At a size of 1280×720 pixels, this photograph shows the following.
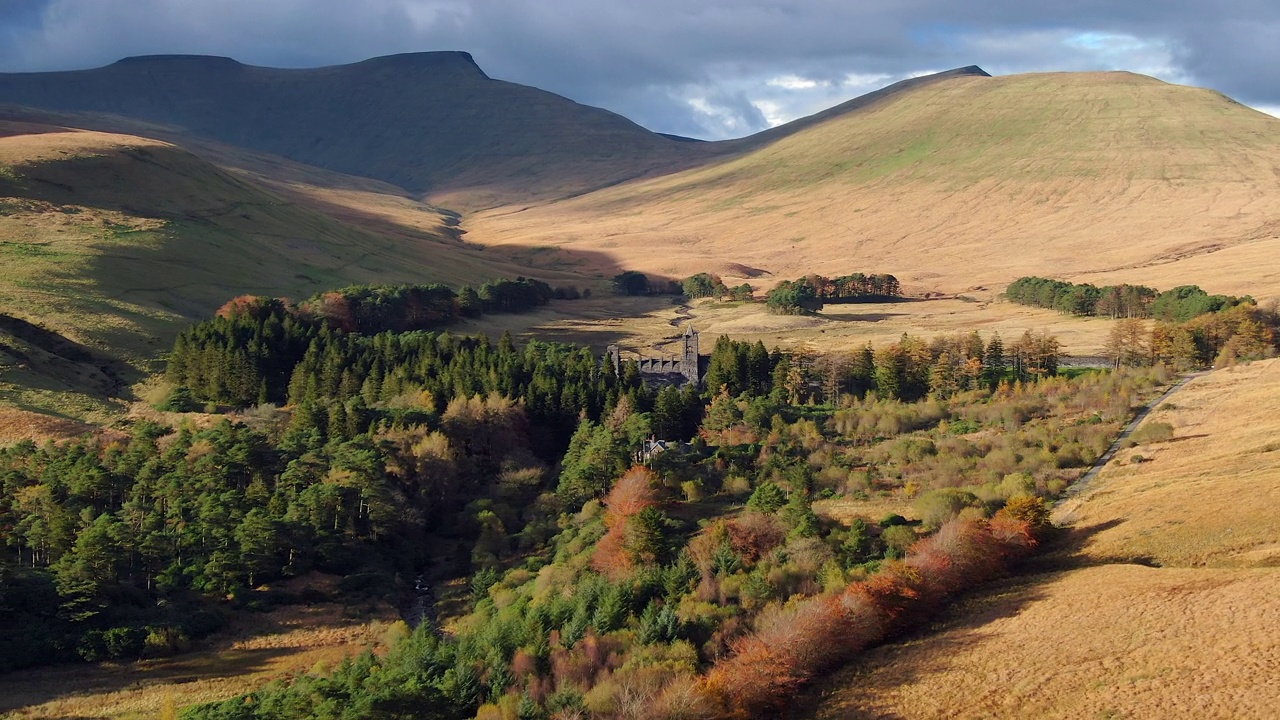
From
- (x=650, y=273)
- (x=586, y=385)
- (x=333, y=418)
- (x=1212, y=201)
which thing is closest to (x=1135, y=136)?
(x=1212, y=201)

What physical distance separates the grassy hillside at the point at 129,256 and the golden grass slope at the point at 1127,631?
1768 inches

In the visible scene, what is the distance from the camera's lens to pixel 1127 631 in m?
26.5

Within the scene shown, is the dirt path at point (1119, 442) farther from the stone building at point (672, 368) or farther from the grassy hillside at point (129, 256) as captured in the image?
the grassy hillside at point (129, 256)

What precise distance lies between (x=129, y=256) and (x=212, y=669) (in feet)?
219

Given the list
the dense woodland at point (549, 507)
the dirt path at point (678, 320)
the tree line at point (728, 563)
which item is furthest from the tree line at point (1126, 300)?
the dirt path at point (678, 320)

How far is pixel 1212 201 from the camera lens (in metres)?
159

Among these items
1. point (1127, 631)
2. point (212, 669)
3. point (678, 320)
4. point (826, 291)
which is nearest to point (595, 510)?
point (212, 669)

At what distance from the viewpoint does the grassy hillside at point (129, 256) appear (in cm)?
6266

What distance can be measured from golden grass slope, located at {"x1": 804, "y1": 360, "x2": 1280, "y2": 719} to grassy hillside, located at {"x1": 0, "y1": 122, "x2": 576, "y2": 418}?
44908mm

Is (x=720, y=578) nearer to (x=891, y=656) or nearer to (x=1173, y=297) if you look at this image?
(x=891, y=656)

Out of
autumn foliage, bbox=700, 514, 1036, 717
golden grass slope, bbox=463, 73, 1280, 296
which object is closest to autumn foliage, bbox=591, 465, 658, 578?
autumn foliage, bbox=700, 514, 1036, 717

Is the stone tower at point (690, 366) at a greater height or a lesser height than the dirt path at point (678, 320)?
lesser

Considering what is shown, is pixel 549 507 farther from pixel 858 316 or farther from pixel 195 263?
pixel 858 316

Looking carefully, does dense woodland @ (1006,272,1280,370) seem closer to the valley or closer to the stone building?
the valley
